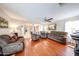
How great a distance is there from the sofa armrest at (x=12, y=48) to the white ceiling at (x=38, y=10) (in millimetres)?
474

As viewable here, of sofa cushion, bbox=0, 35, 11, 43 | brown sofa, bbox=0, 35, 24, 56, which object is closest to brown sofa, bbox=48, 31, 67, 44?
brown sofa, bbox=0, 35, 24, 56

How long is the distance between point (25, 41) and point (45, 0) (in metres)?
0.80

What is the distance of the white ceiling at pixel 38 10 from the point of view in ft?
5.07

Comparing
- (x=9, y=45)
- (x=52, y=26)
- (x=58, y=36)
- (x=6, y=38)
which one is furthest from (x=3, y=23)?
(x=58, y=36)

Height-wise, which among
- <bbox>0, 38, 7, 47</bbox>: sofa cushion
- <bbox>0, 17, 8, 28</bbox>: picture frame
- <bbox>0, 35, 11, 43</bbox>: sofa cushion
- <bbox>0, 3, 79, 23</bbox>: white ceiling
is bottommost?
<bbox>0, 38, 7, 47</bbox>: sofa cushion

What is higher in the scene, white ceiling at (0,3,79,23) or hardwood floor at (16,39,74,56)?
white ceiling at (0,3,79,23)

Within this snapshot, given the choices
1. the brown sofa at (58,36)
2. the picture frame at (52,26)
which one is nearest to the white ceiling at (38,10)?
the picture frame at (52,26)

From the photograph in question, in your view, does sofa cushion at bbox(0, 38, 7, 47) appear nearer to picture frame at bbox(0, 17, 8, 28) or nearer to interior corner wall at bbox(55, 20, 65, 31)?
picture frame at bbox(0, 17, 8, 28)

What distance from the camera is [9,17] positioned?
1593mm

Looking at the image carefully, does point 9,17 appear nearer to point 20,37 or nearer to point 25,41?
point 20,37

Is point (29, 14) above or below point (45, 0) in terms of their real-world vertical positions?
below

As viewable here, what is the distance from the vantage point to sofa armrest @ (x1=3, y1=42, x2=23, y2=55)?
1547 mm

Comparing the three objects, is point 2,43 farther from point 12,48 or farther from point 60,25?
point 60,25

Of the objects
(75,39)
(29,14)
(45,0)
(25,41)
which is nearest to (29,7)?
(29,14)
